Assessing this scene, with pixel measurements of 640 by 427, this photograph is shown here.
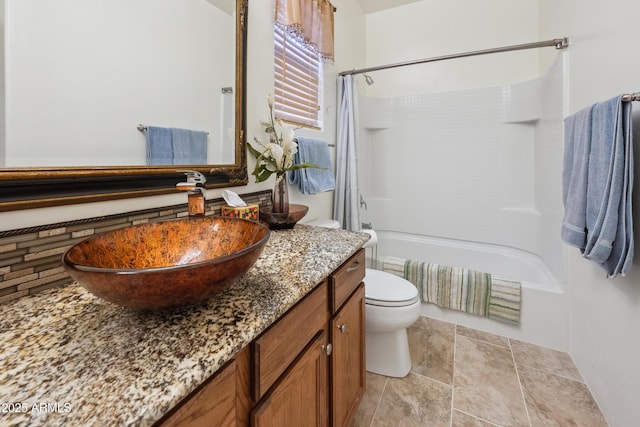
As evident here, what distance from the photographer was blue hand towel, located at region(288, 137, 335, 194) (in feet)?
5.39

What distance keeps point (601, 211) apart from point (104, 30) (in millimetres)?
1833

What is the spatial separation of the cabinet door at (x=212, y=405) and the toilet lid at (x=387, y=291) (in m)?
1.07

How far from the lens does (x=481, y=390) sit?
1466 millimetres

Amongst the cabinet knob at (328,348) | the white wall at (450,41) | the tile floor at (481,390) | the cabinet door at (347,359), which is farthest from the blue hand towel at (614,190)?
the white wall at (450,41)

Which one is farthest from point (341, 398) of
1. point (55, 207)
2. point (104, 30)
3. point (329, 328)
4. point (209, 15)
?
point (209, 15)

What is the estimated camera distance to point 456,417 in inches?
51.8

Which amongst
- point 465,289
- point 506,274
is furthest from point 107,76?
point 506,274

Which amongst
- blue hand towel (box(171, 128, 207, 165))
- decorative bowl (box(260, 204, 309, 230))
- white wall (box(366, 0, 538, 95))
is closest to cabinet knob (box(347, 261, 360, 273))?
decorative bowl (box(260, 204, 309, 230))

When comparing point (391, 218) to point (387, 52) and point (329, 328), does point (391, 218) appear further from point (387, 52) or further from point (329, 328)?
point (329, 328)

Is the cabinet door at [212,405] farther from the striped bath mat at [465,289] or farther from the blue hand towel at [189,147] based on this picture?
the striped bath mat at [465,289]

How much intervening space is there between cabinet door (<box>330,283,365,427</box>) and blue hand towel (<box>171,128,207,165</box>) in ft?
2.59

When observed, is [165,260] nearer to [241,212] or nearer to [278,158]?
[241,212]

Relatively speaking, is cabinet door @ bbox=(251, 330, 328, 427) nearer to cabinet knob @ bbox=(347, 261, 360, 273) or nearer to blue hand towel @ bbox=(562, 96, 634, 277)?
cabinet knob @ bbox=(347, 261, 360, 273)

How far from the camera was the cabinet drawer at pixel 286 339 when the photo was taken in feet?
1.93
